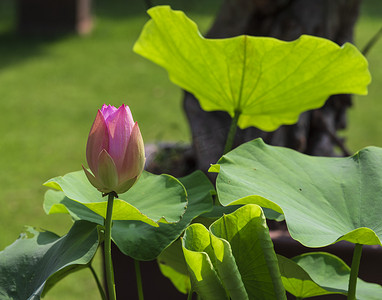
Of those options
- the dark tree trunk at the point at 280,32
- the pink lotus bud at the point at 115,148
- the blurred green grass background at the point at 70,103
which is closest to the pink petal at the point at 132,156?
the pink lotus bud at the point at 115,148

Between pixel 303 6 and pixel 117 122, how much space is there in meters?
1.10

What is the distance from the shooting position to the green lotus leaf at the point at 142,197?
Result: 598mm

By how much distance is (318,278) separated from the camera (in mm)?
671

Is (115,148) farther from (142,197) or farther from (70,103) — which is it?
(70,103)

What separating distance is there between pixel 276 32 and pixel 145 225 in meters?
0.94

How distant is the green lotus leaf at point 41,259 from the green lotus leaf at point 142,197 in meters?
0.03

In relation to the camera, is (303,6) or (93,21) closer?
(303,6)

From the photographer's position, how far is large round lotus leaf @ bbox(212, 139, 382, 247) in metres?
0.58

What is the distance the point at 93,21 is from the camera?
5047mm

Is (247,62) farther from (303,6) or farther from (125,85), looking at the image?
(125,85)

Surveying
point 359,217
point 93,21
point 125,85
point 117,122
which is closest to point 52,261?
point 117,122

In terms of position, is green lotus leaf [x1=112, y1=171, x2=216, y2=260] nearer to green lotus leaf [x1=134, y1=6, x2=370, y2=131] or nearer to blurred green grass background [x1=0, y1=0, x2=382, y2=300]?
green lotus leaf [x1=134, y1=6, x2=370, y2=131]

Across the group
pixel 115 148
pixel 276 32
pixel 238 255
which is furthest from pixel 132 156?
pixel 276 32

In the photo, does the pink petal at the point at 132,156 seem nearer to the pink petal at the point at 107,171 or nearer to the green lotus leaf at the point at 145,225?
the pink petal at the point at 107,171
